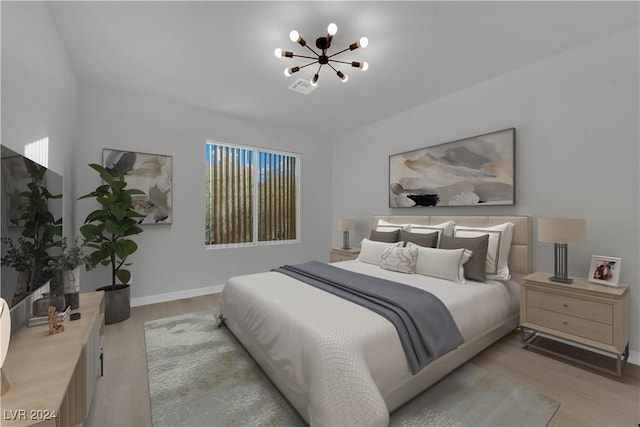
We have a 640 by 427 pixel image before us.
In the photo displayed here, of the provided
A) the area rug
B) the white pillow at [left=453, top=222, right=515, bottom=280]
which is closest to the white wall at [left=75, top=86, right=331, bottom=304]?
the area rug

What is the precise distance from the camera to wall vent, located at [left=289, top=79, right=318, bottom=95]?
3.20 meters

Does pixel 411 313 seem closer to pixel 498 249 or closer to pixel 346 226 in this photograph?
pixel 498 249

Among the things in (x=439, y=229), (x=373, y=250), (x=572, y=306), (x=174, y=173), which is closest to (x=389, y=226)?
(x=373, y=250)

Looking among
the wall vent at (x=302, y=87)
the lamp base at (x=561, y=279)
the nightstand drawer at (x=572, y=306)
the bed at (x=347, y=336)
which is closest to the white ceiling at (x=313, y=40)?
the wall vent at (x=302, y=87)

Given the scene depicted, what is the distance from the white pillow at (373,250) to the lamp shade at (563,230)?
4.43ft

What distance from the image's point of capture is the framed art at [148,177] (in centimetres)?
350

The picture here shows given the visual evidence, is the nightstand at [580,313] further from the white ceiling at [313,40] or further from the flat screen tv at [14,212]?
the flat screen tv at [14,212]

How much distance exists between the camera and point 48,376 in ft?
3.58

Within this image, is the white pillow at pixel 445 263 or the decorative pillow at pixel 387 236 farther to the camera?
the decorative pillow at pixel 387 236

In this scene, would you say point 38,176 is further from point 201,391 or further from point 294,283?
point 294,283

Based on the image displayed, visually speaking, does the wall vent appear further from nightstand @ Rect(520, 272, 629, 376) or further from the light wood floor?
the light wood floor

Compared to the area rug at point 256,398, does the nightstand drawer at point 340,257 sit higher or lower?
higher

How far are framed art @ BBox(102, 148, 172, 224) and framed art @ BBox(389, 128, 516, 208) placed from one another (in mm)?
3170

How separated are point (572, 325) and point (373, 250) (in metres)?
1.87
